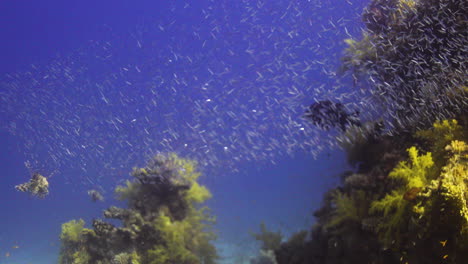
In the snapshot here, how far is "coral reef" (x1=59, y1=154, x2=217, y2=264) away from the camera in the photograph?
897 centimetres

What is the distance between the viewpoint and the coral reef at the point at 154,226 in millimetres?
8970

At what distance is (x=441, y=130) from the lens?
582 cm

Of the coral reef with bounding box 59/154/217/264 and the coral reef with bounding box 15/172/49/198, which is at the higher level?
the coral reef with bounding box 15/172/49/198

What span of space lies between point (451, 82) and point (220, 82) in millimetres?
79908

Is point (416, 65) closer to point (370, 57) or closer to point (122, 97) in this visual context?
point (370, 57)

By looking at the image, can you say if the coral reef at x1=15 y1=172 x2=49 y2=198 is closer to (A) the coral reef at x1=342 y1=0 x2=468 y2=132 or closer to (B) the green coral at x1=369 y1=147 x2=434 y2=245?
(B) the green coral at x1=369 y1=147 x2=434 y2=245

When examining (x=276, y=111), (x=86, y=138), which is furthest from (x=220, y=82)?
(x=86, y=138)

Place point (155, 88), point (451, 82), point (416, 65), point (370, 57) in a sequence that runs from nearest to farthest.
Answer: point (451, 82) → point (416, 65) → point (370, 57) → point (155, 88)

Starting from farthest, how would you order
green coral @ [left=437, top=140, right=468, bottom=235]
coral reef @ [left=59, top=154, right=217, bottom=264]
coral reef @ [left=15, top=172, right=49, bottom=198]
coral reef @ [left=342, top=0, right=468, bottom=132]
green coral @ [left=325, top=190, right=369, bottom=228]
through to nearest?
coral reef @ [left=15, top=172, right=49, bottom=198] → coral reef @ [left=59, top=154, right=217, bottom=264] → coral reef @ [left=342, top=0, right=468, bottom=132] → green coral @ [left=325, top=190, right=369, bottom=228] → green coral @ [left=437, top=140, right=468, bottom=235]

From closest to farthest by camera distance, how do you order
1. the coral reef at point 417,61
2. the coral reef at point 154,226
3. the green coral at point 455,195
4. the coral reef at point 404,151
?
the green coral at point 455,195 < the coral reef at point 404,151 < the coral reef at point 417,61 < the coral reef at point 154,226

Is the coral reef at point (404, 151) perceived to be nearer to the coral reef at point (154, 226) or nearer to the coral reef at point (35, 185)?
the coral reef at point (154, 226)

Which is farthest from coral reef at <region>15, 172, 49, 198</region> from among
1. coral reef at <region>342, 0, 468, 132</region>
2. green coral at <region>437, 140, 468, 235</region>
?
green coral at <region>437, 140, 468, 235</region>

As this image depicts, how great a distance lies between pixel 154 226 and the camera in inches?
358

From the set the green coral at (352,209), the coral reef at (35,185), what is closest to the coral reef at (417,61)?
the green coral at (352,209)
